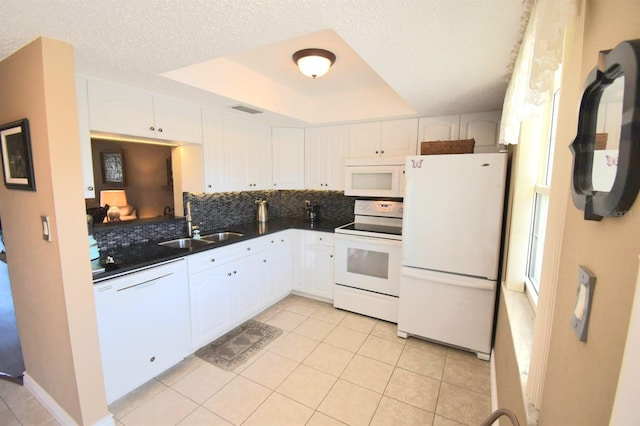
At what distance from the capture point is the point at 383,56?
5.18 ft

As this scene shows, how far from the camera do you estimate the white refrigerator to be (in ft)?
7.38

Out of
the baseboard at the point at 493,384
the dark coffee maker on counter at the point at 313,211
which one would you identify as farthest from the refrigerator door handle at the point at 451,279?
the dark coffee maker on counter at the point at 313,211

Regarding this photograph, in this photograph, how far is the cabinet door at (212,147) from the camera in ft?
9.08

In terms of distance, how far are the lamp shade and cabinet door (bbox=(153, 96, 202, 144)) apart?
2.16 meters

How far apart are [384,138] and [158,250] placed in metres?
2.52

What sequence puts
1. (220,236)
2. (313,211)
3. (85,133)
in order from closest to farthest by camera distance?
(85,133)
(220,236)
(313,211)

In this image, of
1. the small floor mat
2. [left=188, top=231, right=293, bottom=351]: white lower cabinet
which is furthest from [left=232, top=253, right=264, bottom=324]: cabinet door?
the small floor mat

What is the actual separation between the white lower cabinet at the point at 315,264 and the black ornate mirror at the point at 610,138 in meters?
2.67

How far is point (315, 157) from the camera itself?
361cm

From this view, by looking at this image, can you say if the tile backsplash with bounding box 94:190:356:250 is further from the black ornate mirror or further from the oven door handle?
the black ornate mirror

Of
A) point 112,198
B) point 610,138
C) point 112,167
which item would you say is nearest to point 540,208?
point 610,138

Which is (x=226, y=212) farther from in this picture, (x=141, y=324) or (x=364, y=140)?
(x=364, y=140)

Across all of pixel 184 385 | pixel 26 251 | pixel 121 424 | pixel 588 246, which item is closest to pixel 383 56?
pixel 588 246

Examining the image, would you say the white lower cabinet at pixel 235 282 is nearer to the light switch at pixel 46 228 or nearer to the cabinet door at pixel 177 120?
the light switch at pixel 46 228
